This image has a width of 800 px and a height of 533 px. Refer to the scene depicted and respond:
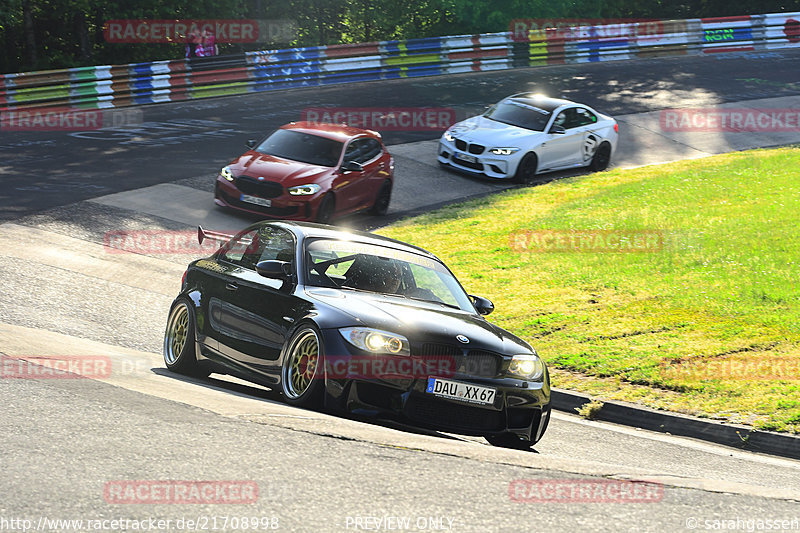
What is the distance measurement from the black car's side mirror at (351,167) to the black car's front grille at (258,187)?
144cm

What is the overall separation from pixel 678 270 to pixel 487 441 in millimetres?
7181

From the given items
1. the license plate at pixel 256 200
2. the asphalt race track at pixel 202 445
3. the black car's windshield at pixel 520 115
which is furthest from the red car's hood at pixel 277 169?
the black car's windshield at pixel 520 115

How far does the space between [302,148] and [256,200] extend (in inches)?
65.3

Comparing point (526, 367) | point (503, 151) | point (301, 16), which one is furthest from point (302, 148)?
point (301, 16)

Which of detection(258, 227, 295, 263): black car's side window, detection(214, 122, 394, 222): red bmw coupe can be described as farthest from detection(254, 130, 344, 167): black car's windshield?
detection(258, 227, 295, 263): black car's side window

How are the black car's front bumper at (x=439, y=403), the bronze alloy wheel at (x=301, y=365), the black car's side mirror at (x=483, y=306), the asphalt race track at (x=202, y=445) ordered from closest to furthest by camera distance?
1. the asphalt race track at (x=202, y=445)
2. the black car's front bumper at (x=439, y=403)
3. the bronze alloy wheel at (x=301, y=365)
4. the black car's side mirror at (x=483, y=306)

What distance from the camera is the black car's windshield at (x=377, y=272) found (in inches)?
350

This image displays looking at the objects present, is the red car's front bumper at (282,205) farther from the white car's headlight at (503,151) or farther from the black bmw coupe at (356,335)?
the black bmw coupe at (356,335)

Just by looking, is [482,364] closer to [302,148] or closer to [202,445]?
[202,445]

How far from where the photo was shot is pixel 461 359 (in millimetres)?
7863

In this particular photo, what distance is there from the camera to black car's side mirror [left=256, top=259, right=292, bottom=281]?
858 centimetres

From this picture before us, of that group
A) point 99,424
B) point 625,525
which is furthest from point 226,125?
point 625,525

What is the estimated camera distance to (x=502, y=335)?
8.51m

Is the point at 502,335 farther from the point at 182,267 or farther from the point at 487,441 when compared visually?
the point at 182,267
